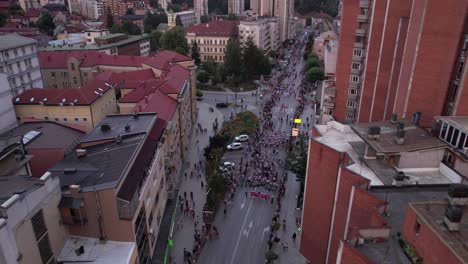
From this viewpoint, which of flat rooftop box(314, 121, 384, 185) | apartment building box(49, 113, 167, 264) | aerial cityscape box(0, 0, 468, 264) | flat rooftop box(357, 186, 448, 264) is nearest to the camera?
flat rooftop box(357, 186, 448, 264)

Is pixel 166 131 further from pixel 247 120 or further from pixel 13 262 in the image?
pixel 247 120

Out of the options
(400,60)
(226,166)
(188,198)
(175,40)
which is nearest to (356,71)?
(400,60)

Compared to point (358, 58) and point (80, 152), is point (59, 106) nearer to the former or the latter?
point (80, 152)

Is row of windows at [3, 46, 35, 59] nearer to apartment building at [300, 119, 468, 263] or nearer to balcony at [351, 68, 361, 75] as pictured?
apartment building at [300, 119, 468, 263]

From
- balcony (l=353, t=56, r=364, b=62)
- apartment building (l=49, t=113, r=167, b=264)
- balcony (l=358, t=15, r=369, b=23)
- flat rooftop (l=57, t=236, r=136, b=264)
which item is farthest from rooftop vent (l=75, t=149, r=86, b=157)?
balcony (l=358, t=15, r=369, b=23)

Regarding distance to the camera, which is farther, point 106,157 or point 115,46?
point 115,46

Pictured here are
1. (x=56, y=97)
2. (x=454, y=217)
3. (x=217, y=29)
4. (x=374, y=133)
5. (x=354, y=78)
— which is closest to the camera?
(x=454, y=217)

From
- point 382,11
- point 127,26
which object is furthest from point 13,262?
point 127,26
